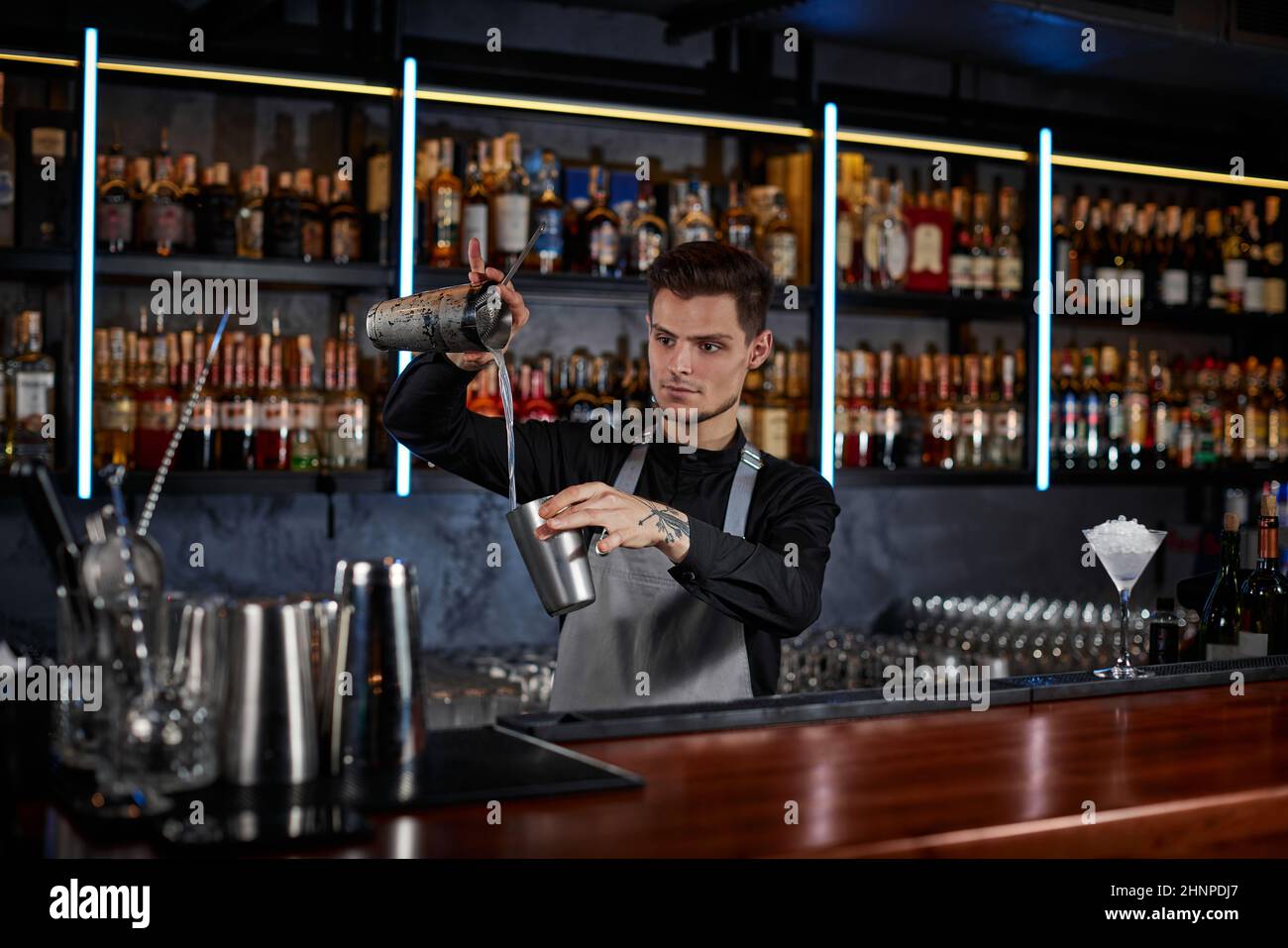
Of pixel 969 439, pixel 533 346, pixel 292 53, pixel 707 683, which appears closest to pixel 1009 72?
pixel 969 439

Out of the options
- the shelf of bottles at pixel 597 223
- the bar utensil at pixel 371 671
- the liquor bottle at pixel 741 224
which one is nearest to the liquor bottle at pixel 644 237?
the shelf of bottles at pixel 597 223

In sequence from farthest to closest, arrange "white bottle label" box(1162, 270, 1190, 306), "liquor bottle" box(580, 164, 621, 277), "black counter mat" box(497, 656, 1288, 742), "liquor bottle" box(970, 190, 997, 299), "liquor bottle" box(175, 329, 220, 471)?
"white bottle label" box(1162, 270, 1190, 306) < "liquor bottle" box(970, 190, 997, 299) < "liquor bottle" box(580, 164, 621, 277) < "liquor bottle" box(175, 329, 220, 471) < "black counter mat" box(497, 656, 1288, 742)

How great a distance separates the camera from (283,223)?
10.2 feet

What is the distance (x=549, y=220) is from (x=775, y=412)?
2.52 ft

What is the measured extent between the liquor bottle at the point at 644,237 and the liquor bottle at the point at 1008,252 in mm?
1023

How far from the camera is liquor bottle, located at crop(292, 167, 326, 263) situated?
312 cm

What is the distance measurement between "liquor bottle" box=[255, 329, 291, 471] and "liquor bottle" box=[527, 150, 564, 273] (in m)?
0.64

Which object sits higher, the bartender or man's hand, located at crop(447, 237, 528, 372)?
man's hand, located at crop(447, 237, 528, 372)

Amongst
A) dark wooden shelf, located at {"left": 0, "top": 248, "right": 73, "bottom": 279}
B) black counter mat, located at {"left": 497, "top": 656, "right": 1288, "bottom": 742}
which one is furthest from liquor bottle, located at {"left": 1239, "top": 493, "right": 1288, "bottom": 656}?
dark wooden shelf, located at {"left": 0, "top": 248, "right": 73, "bottom": 279}

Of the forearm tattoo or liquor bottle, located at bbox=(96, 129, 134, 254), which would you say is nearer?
the forearm tattoo

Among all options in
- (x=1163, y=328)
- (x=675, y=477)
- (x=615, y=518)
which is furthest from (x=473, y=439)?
(x=1163, y=328)

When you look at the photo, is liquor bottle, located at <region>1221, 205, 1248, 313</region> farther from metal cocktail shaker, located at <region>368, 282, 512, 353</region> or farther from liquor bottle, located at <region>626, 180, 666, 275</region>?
metal cocktail shaker, located at <region>368, 282, 512, 353</region>

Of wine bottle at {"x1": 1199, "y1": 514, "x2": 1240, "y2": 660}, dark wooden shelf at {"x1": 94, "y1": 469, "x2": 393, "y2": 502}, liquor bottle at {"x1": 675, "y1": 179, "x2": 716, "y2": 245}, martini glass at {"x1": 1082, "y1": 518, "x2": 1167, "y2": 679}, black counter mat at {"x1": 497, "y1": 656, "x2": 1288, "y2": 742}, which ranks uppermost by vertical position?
liquor bottle at {"x1": 675, "y1": 179, "x2": 716, "y2": 245}
